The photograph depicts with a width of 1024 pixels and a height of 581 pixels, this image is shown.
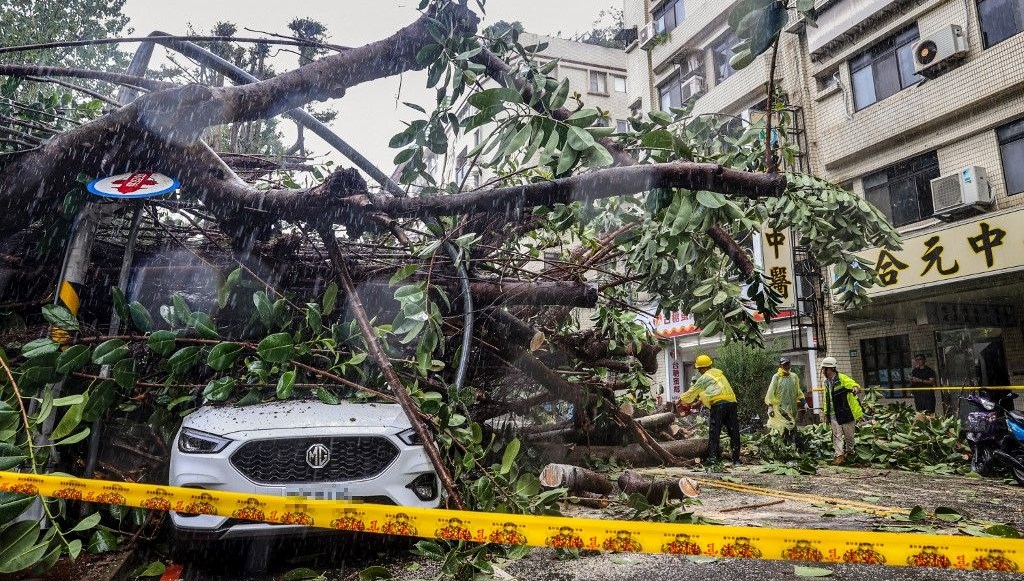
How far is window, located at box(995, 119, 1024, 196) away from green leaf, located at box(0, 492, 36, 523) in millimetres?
14878

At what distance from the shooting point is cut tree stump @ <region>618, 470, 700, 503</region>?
495 cm

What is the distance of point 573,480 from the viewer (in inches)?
187

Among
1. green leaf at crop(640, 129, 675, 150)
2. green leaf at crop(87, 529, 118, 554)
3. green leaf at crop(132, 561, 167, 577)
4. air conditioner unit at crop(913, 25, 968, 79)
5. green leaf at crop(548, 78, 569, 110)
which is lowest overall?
green leaf at crop(132, 561, 167, 577)

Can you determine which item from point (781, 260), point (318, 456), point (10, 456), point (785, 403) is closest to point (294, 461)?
point (318, 456)

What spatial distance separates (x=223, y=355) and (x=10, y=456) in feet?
3.80

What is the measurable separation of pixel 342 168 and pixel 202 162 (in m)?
1.39

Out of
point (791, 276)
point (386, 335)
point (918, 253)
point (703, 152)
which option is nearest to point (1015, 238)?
point (918, 253)

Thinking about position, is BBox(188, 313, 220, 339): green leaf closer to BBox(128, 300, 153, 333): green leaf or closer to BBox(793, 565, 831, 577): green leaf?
BBox(128, 300, 153, 333): green leaf

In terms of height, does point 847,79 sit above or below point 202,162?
above

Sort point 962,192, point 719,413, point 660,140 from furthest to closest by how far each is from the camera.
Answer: point 962,192 → point 719,413 → point 660,140

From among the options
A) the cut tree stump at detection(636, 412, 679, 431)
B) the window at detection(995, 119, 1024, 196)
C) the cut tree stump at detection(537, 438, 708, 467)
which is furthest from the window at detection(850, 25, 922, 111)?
the cut tree stump at detection(537, 438, 708, 467)

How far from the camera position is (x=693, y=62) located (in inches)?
813

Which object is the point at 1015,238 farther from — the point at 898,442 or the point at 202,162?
the point at 202,162

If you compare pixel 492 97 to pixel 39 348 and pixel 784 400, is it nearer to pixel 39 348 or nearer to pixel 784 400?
pixel 39 348
